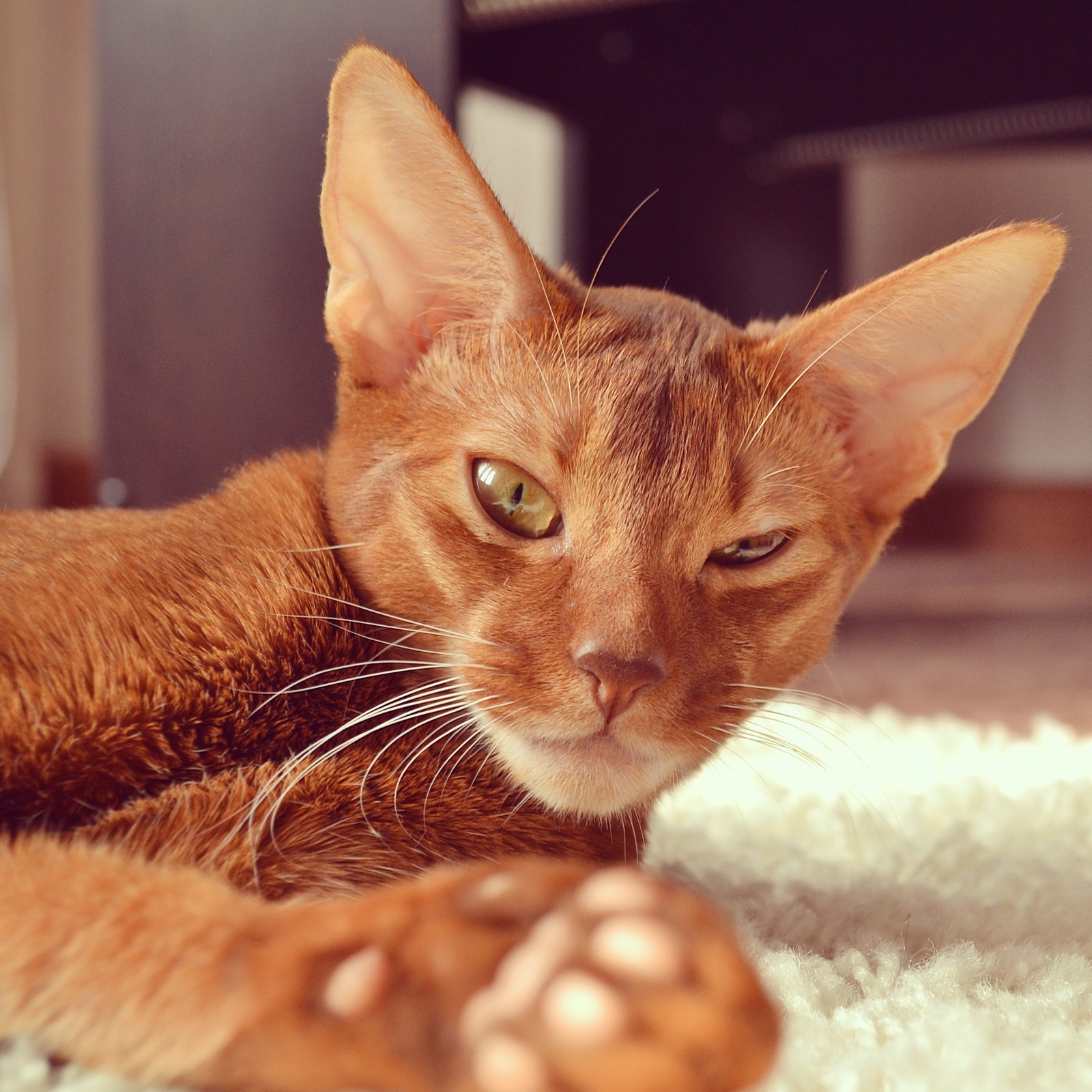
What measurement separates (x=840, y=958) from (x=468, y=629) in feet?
1.19

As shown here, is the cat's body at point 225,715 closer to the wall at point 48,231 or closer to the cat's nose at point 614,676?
the cat's nose at point 614,676

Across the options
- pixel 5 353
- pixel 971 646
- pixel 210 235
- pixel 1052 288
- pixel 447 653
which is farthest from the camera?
pixel 1052 288

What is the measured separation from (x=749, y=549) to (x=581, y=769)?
0.83 ft

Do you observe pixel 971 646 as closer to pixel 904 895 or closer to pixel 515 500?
pixel 904 895

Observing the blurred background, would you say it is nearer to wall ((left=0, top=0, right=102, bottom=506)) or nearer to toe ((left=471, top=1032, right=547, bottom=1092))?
wall ((left=0, top=0, right=102, bottom=506))

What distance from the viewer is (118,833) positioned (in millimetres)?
773

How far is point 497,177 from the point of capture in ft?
4.34

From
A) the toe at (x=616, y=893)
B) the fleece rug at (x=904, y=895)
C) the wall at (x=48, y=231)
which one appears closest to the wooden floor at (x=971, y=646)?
the fleece rug at (x=904, y=895)

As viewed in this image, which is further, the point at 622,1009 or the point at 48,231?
the point at 48,231

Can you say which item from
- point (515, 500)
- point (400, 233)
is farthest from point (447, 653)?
point (400, 233)

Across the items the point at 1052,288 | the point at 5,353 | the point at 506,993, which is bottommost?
the point at 5,353

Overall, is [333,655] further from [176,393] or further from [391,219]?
[176,393]

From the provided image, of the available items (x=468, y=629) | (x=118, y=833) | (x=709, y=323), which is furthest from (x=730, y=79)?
(x=118, y=833)

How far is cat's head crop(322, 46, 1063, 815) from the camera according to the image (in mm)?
881
